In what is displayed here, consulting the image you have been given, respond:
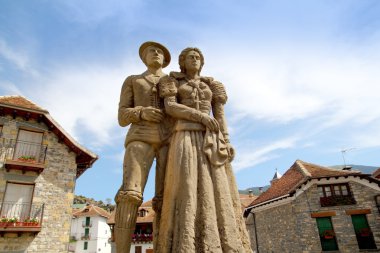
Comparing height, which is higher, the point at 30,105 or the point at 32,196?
the point at 30,105

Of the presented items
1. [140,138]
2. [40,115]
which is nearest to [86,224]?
[40,115]

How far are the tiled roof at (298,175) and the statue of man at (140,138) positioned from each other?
1871cm

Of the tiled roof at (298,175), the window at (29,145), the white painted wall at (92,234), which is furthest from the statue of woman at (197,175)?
the white painted wall at (92,234)

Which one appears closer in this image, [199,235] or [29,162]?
[199,235]

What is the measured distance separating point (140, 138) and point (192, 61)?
4.24ft

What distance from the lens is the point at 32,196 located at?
45.9ft

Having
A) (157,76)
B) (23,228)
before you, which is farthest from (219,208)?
(23,228)

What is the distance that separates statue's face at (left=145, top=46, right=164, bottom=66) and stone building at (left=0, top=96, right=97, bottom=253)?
1211 cm

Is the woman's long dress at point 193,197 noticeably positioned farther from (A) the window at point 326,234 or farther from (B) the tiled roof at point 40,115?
(A) the window at point 326,234

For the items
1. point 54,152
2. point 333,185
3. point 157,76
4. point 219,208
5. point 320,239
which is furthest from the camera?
point 333,185

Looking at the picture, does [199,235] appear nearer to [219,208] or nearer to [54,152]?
[219,208]

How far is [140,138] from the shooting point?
354 centimetres

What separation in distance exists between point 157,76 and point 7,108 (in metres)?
13.8

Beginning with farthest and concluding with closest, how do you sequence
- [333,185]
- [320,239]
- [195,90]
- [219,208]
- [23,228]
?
[333,185], [320,239], [23,228], [195,90], [219,208]
